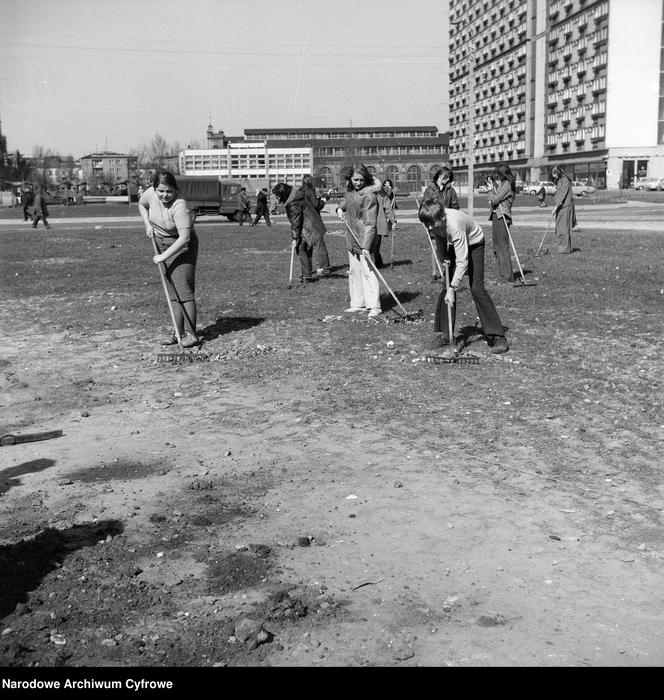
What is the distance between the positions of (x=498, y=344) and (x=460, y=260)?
115cm

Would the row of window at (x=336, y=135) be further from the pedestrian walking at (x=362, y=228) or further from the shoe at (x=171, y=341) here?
the shoe at (x=171, y=341)

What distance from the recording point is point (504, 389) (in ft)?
24.2

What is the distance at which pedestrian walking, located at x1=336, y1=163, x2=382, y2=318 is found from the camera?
10.3 m

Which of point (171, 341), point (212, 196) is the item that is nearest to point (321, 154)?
point (212, 196)

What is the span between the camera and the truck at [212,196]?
140 ft

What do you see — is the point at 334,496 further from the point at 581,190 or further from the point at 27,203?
the point at 581,190

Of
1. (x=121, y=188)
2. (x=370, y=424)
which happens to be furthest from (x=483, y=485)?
(x=121, y=188)

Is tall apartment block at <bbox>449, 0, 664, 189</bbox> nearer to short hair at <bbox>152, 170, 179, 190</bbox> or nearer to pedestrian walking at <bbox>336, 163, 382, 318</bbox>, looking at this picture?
pedestrian walking at <bbox>336, 163, 382, 318</bbox>

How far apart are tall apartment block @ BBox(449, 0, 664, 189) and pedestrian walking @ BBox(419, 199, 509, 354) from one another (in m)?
60.5

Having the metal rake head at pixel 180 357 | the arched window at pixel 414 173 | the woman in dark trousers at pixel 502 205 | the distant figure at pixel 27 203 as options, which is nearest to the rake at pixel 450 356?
the metal rake head at pixel 180 357

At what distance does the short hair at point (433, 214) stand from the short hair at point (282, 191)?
6021mm

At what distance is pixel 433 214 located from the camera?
7.72m

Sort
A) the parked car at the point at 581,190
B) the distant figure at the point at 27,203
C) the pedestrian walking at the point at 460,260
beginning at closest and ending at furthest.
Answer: the pedestrian walking at the point at 460,260 < the distant figure at the point at 27,203 < the parked car at the point at 581,190

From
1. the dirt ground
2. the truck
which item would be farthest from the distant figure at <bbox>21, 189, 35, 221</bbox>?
the dirt ground
